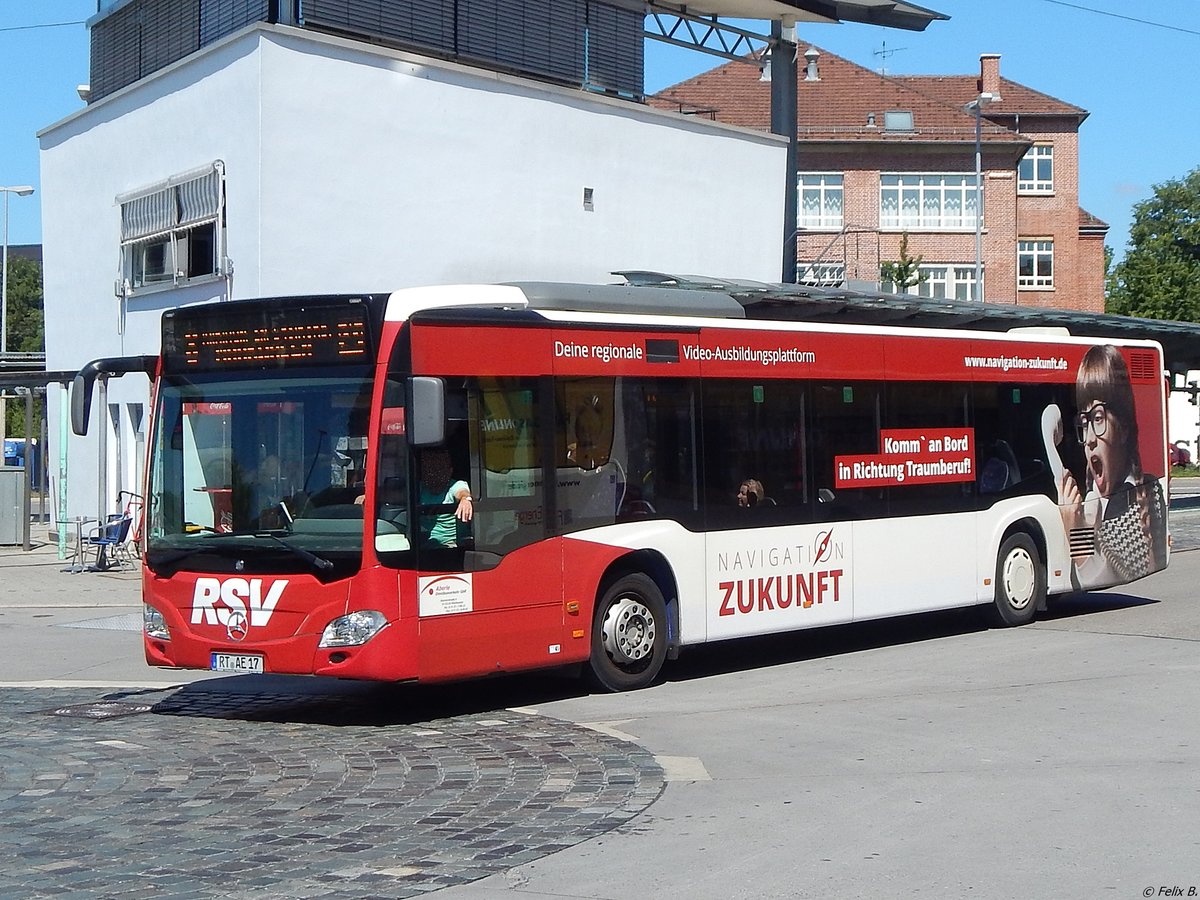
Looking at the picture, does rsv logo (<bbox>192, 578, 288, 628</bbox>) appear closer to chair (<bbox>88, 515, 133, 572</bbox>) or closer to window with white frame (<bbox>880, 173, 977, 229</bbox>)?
chair (<bbox>88, 515, 133, 572</bbox>)

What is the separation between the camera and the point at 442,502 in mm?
10461

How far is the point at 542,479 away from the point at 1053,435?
6.98 m

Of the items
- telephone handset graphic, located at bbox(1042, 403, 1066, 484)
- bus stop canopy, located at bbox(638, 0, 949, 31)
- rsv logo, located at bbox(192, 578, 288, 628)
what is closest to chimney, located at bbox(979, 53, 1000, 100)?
bus stop canopy, located at bbox(638, 0, 949, 31)

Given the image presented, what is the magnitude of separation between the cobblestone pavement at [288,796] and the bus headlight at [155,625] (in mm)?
588

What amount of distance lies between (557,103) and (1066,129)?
5637 cm

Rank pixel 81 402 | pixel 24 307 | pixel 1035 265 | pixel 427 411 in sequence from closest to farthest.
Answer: pixel 427 411 < pixel 81 402 < pixel 1035 265 < pixel 24 307

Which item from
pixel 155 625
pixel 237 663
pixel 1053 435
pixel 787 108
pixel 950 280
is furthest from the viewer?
pixel 950 280

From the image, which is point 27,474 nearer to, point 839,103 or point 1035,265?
point 839,103

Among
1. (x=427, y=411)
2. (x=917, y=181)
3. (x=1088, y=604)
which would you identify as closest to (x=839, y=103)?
(x=917, y=181)

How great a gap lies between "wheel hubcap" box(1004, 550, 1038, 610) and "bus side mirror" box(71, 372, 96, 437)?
28.7 ft

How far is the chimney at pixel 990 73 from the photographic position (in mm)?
75562

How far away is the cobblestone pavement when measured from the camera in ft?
21.8

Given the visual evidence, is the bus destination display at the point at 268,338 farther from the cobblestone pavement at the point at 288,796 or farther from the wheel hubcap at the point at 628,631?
the wheel hubcap at the point at 628,631

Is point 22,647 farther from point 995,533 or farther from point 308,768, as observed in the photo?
point 995,533
